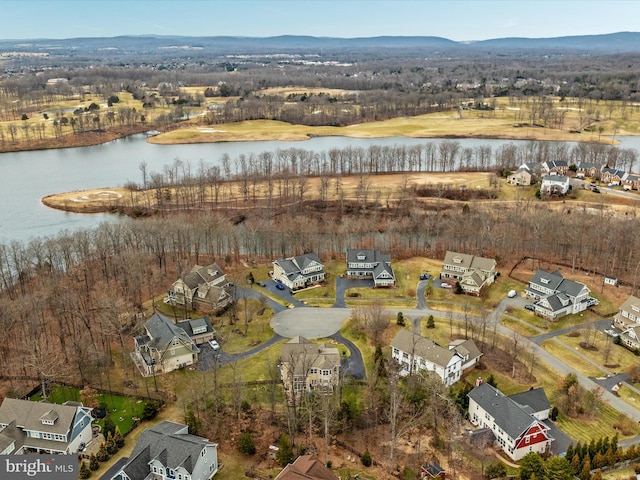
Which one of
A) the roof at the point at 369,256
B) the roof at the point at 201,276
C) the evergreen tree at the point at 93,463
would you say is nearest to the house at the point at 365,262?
the roof at the point at 369,256

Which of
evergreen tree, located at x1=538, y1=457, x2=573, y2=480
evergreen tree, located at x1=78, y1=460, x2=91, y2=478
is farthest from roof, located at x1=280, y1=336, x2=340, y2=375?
evergreen tree, located at x1=538, y1=457, x2=573, y2=480

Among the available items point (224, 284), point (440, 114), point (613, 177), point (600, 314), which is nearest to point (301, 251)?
point (224, 284)

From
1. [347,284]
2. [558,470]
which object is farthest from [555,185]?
[558,470]

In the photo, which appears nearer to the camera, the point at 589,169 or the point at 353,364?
the point at 353,364

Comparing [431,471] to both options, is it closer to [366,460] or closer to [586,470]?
[366,460]

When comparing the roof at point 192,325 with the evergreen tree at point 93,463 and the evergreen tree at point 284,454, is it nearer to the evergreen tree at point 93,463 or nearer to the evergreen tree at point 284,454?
the evergreen tree at point 93,463

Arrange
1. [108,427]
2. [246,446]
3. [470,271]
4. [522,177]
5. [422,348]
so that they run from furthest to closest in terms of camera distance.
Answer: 1. [522,177]
2. [470,271]
3. [422,348]
4. [108,427]
5. [246,446]

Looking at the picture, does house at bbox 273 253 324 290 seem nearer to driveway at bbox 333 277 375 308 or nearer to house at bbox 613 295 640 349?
driveway at bbox 333 277 375 308

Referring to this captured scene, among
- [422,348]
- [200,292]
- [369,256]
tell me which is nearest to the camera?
[422,348]
